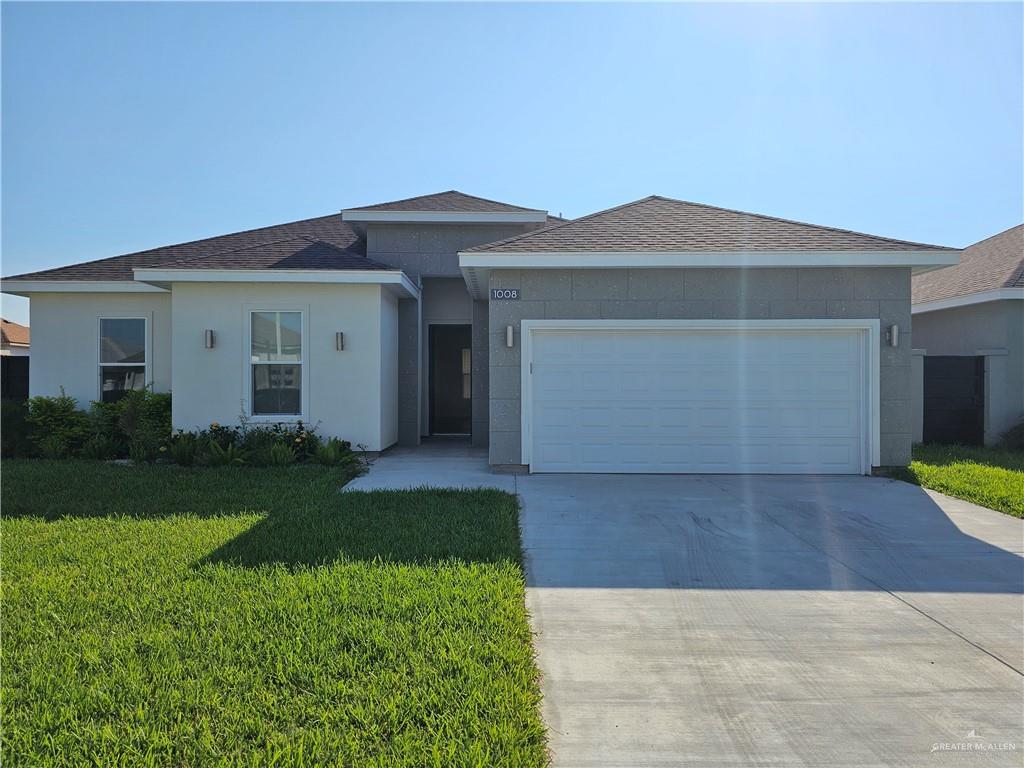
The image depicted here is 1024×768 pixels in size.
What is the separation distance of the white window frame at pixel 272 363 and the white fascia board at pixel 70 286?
108 inches

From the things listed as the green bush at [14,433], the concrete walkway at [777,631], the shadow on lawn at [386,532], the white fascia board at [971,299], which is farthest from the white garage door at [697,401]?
the green bush at [14,433]

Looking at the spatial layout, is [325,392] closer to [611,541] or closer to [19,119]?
[19,119]

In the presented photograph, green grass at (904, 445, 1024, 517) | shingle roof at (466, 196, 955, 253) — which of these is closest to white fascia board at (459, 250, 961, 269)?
shingle roof at (466, 196, 955, 253)

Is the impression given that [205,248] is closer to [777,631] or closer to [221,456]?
[221,456]

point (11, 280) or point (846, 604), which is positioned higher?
point (11, 280)

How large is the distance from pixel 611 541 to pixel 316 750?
3958 mm

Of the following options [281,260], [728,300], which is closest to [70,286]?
[281,260]

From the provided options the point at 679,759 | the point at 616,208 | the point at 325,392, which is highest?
the point at 616,208

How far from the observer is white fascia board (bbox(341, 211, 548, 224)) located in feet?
43.7

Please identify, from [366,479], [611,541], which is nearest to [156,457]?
[366,479]

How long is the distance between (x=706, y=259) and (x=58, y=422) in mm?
11389

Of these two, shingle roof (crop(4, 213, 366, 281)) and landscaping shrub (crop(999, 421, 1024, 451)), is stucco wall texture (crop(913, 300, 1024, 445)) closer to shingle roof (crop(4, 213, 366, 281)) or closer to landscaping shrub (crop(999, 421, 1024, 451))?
landscaping shrub (crop(999, 421, 1024, 451))

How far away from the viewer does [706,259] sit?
977 centimetres

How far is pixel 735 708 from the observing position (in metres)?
3.43
